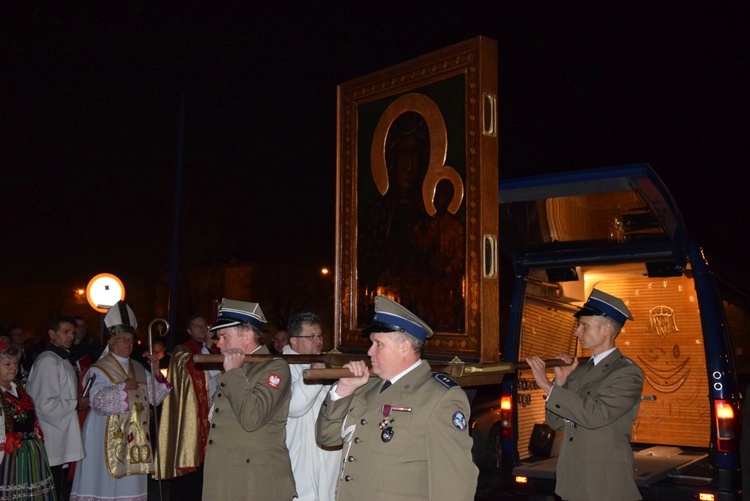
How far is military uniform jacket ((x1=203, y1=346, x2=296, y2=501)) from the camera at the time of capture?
180 inches

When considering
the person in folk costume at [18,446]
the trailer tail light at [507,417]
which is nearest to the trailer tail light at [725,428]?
the trailer tail light at [507,417]

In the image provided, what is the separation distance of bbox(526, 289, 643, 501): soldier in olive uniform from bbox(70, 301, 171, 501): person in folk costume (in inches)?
144

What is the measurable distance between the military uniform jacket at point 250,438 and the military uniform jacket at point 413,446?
3.04ft

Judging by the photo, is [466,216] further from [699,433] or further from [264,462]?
[699,433]

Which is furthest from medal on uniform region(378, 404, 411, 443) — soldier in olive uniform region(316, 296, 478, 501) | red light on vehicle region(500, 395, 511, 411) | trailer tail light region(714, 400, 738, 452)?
red light on vehicle region(500, 395, 511, 411)

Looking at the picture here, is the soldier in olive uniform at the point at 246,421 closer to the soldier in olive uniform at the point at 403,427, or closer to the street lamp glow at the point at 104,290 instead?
the soldier in olive uniform at the point at 403,427

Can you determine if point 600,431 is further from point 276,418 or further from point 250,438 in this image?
point 250,438

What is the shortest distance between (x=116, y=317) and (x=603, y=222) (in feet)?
14.4

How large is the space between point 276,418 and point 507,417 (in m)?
3.28

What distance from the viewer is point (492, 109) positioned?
4566 millimetres

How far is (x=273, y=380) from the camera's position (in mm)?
4660

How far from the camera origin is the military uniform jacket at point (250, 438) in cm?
457

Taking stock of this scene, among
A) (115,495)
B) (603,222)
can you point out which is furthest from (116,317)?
(603,222)

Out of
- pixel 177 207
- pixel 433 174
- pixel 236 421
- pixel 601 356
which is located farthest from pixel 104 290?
pixel 601 356
